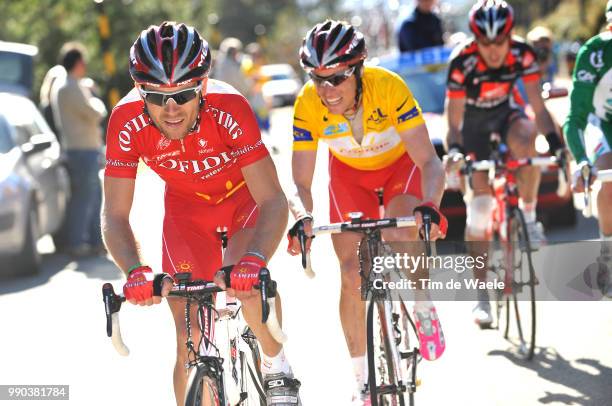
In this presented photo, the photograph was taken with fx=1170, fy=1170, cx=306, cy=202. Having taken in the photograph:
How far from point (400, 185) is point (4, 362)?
3.63 m

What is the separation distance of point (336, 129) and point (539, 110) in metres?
2.48

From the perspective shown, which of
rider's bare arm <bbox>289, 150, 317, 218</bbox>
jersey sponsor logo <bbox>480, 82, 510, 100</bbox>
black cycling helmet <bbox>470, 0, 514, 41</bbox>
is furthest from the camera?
jersey sponsor logo <bbox>480, 82, 510, 100</bbox>

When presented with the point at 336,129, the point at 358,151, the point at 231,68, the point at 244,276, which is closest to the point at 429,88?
the point at 358,151

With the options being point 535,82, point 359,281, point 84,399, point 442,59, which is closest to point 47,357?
point 84,399

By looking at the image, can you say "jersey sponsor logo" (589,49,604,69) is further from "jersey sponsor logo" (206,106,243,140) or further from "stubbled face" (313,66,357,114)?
"jersey sponsor logo" (206,106,243,140)

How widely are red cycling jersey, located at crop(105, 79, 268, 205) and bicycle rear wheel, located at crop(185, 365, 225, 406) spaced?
3.36 feet

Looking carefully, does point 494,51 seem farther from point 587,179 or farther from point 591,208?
point 591,208

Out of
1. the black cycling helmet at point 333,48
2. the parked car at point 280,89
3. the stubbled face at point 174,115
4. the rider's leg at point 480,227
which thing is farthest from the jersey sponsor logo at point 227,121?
the parked car at point 280,89

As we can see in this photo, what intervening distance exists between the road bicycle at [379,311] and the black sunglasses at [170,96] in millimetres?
909

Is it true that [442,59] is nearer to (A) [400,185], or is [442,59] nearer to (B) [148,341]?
(B) [148,341]

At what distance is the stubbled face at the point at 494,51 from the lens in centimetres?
842

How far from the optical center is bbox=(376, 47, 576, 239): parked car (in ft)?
39.1

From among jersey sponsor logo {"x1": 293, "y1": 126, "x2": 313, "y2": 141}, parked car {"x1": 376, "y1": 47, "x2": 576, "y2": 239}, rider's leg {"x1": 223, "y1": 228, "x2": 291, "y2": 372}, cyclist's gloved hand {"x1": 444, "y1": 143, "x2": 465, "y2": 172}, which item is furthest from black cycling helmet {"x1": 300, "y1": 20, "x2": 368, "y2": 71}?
parked car {"x1": 376, "y1": 47, "x2": 576, "y2": 239}

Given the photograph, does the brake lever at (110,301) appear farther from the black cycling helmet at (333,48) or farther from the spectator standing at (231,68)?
the spectator standing at (231,68)
